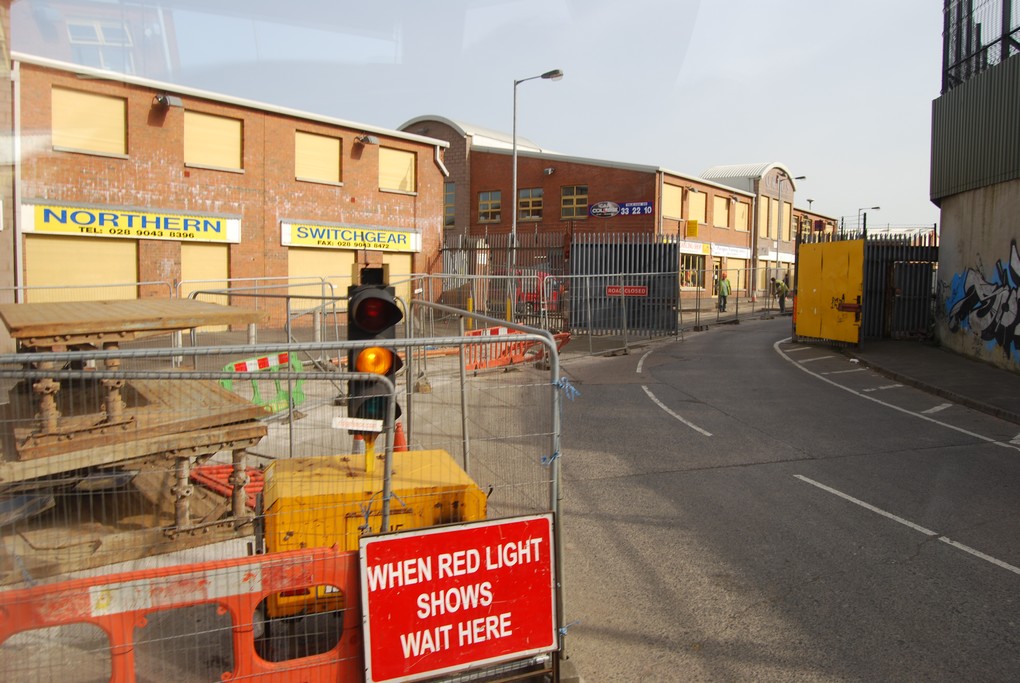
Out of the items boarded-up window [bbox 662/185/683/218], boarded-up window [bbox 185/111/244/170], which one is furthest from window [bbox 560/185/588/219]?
boarded-up window [bbox 185/111/244/170]

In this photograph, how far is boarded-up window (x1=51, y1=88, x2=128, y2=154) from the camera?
19172 millimetres

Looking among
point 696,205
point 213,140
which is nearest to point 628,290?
point 213,140

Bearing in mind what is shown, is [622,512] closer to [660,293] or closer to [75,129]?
[660,293]

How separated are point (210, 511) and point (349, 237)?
819 inches

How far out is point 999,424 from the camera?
35.6ft

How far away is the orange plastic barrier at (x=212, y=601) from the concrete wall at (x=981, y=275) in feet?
51.5

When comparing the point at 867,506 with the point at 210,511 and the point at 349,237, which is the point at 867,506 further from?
the point at 349,237

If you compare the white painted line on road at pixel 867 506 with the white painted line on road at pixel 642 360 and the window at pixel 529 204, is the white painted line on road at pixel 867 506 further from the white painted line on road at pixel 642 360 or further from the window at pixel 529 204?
the window at pixel 529 204

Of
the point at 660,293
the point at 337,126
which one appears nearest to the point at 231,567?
the point at 660,293

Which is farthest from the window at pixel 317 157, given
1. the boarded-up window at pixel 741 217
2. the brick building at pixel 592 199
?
the boarded-up window at pixel 741 217

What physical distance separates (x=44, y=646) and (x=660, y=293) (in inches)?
774

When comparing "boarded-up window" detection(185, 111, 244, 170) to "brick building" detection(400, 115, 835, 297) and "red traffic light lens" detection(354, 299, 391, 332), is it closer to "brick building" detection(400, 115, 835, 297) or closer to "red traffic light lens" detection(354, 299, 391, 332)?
"brick building" detection(400, 115, 835, 297)

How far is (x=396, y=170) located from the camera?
28062mm

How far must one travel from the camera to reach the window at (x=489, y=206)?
136 ft
